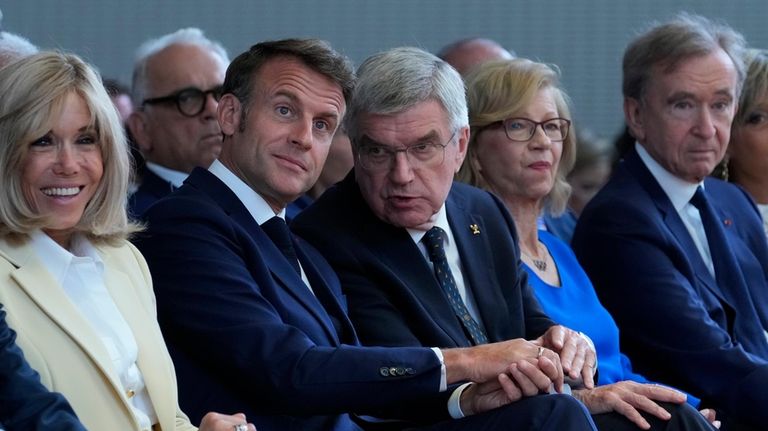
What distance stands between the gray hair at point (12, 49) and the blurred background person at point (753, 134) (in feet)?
8.47

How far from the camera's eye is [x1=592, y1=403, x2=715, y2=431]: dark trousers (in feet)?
11.3

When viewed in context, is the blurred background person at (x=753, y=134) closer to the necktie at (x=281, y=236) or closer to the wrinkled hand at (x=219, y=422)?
the necktie at (x=281, y=236)

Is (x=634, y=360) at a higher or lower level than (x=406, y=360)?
lower

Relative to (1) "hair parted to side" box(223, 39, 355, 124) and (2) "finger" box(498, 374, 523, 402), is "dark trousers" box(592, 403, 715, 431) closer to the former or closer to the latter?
(2) "finger" box(498, 374, 523, 402)

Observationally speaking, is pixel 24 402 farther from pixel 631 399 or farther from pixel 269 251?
pixel 631 399

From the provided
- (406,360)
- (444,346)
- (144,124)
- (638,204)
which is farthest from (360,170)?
(144,124)

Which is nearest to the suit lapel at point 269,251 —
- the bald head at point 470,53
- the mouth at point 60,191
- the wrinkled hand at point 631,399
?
the mouth at point 60,191

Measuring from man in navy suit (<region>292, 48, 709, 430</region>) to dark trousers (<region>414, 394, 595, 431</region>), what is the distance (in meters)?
0.39

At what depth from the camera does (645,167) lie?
15.6 feet

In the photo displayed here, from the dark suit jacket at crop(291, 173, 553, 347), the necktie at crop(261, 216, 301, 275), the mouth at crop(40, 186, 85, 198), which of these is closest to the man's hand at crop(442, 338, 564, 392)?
the dark suit jacket at crop(291, 173, 553, 347)

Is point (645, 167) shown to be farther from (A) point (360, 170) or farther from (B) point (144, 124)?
(B) point (144, 124)

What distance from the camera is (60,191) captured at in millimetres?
3033

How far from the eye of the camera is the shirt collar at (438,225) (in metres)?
3.88

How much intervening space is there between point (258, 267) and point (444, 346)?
590 millimetres
